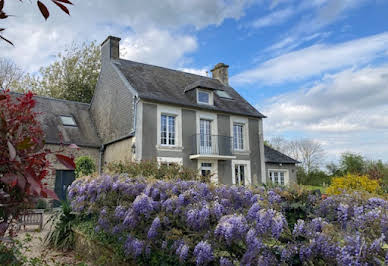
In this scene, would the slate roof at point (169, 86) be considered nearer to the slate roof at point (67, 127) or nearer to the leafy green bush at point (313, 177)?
the slate roof at point (67, 127)

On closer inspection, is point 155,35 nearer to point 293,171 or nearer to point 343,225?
point 343,225

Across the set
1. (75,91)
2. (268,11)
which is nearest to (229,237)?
(268,11)

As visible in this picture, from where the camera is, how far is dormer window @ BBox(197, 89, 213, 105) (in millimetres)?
14361

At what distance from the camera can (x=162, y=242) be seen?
3.32 m

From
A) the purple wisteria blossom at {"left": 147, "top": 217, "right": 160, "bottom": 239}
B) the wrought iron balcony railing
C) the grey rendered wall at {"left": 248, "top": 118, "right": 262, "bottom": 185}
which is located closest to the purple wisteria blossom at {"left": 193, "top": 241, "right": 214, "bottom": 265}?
the purple wisteria blossom at {"left": 147, "top": 217, "right": 160, "bottom": 239}

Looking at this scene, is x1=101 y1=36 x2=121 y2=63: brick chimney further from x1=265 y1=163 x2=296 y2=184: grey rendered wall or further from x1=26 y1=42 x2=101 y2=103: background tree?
x1=265 y1=163 x2=296 y2=184: grey rendered wall

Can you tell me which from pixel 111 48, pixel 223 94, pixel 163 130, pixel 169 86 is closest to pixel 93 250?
pixel 163 130

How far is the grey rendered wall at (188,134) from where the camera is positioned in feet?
43.4

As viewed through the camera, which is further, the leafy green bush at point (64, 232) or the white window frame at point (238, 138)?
the white window frame at point (238, 138)

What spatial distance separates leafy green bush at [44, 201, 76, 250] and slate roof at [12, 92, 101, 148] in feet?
24.9

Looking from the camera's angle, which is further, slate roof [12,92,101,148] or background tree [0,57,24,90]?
background tree [0,57,24,90]

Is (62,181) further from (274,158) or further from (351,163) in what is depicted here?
(351,163)

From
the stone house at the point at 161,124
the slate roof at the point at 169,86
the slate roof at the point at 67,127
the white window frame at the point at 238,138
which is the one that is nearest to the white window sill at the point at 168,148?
the stone house at the point at 161,124

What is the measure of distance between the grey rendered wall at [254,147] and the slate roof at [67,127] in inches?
308
